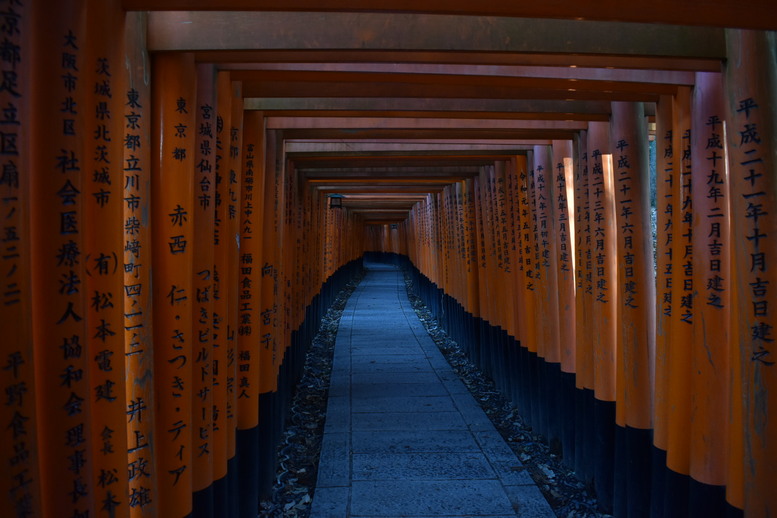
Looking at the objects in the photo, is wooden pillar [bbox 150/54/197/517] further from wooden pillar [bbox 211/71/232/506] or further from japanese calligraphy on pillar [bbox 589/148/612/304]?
japanese calligraphy on pillar [bbox 589/148/612/304]

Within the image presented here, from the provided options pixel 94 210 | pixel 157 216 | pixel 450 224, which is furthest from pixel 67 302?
pixel 450 224

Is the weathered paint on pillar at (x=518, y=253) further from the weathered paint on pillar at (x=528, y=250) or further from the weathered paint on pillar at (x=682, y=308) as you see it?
the weathered paint on pillar at (x=682, y=308)

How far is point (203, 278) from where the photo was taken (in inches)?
109

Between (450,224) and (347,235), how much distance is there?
10.4m

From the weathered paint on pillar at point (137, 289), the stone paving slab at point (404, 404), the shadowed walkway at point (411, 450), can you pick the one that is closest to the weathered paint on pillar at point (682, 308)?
the shadowed walkway at point (411, 450)

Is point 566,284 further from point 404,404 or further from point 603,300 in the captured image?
point 404,404

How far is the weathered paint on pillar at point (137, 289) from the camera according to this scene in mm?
2141

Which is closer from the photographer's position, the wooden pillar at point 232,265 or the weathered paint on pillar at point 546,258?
the wooden pillar at point 232,265

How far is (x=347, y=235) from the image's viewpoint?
2080cm

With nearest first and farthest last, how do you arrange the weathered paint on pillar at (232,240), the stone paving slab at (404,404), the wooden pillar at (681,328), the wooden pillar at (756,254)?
the wooden pillar at (756,254)
the wooden pillar at (681,328)
the weathered paint on pillar at (232,240)
the stone paving slab at (404,404)

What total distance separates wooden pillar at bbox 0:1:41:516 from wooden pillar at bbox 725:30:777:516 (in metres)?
2.61

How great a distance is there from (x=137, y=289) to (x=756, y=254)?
255cm

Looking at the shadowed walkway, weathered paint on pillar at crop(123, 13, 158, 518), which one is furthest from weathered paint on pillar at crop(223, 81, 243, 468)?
the shadowed walkway

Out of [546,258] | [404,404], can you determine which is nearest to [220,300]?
[546,258]
